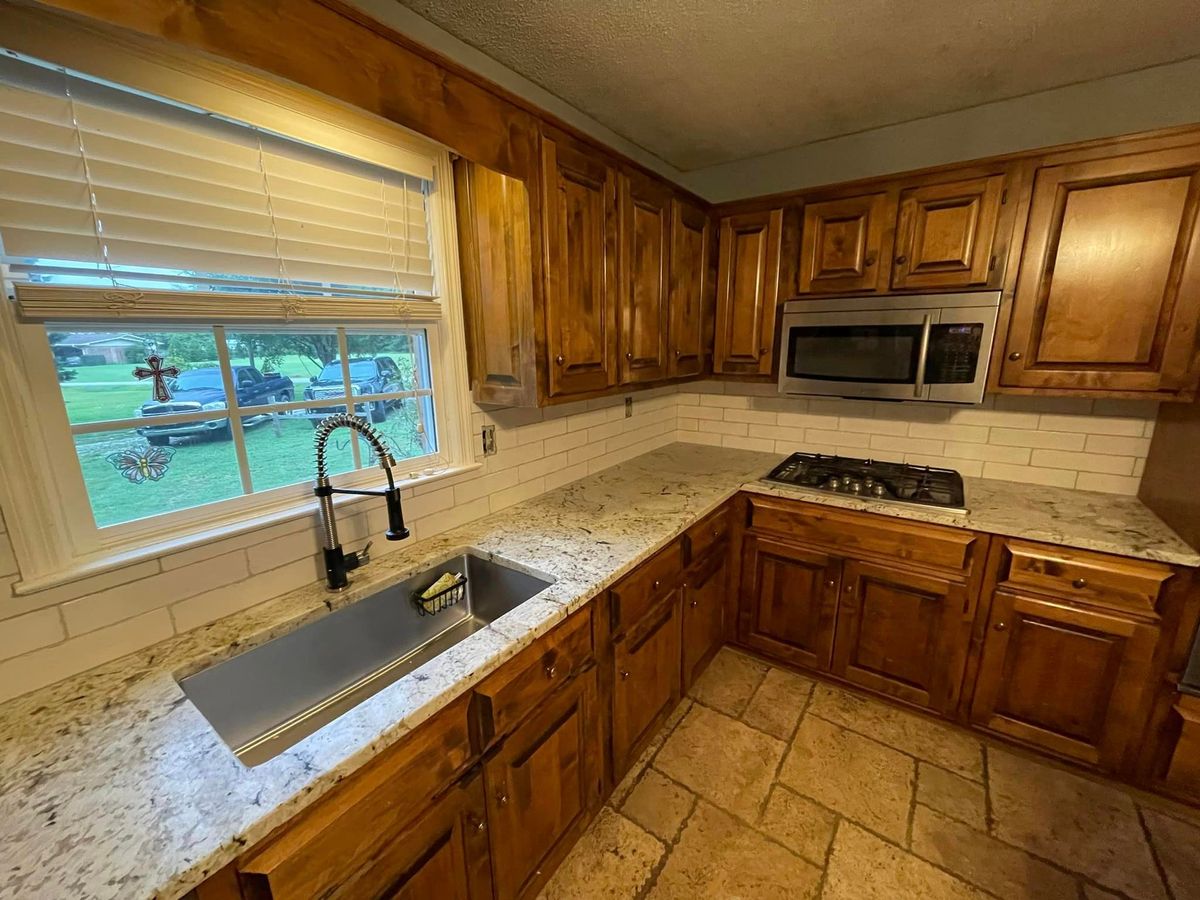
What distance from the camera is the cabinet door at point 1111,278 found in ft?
5.07

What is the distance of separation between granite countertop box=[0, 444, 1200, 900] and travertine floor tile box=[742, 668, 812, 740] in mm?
1031

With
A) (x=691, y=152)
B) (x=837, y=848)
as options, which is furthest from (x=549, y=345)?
(x=837, y=848)

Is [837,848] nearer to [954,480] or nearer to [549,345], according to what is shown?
[954,480]

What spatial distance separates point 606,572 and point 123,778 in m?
1.00

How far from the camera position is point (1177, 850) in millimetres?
1492

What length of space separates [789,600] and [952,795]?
82 centimetres

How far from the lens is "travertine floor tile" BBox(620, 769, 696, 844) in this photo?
1586 mm

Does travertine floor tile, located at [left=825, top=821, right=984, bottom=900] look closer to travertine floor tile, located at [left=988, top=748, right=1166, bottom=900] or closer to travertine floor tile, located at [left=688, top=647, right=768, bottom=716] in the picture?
travertine floor tile, located at [left=988, top=748, right=1166, bottom=900]

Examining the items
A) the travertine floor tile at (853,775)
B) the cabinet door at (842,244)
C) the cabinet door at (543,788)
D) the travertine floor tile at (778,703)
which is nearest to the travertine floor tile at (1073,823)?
the travertine floor tile at (853,775)

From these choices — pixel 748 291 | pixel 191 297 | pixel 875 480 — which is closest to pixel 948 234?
pixel 748 291

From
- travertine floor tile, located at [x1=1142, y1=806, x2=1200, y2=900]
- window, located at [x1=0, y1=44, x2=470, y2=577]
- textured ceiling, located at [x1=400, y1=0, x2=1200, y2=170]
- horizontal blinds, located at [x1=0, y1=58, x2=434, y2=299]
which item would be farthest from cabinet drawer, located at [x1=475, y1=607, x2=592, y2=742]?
travertine floor tile, located at [x1=1142, y1=806, x2=1200, y2=900]

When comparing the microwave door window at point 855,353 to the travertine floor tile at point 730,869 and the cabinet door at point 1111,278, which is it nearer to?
the cabinet door at point 1111,278

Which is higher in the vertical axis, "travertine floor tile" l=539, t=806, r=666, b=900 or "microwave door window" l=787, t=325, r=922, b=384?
"microwave door window" l=787, t=325, r=922, b=384

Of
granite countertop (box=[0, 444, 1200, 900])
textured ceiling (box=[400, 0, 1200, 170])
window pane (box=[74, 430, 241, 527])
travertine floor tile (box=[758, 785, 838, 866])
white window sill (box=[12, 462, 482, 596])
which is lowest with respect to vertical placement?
travertine floor tile (box=[758, 785, 838, 866])
